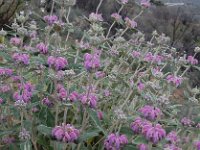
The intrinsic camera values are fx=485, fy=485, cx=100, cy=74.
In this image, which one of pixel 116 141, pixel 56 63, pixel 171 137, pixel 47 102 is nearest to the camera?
pixel 56 63

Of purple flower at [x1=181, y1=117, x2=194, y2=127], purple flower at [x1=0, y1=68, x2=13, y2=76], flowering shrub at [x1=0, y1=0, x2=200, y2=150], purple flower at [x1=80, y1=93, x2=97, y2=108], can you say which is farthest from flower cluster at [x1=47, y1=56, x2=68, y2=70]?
purple flower at [x1=181, y1=117, x2=194, y2=127]

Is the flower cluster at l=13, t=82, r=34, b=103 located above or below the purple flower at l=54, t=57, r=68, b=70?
below

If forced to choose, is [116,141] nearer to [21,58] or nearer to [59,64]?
[59,64]

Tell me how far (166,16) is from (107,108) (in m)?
7.13

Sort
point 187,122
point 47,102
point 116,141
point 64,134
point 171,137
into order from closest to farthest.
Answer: point 64,134 < point 116,141 < point 47,102 < point 171,137 < point 187,122

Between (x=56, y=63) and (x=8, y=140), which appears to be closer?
(x=56, y=63)

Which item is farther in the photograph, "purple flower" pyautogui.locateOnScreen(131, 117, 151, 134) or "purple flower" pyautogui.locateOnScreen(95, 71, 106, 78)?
"purple flower" pyautogui.locateOnScreen(95, 71, 106, 78)

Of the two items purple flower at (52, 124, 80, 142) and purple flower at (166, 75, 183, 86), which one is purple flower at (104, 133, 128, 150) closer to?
purple flower at (52, 124, 80, 142)

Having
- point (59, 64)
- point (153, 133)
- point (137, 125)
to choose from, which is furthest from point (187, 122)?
point (59, 64)

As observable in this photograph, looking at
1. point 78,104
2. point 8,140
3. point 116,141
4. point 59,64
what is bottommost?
point 8,140

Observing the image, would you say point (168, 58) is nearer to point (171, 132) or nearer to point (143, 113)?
point (171, 132)

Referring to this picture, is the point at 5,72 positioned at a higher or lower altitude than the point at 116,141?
higher

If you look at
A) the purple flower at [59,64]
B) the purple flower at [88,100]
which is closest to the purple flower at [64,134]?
the purple flower at [88,100]

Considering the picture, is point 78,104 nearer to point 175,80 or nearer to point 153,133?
point 153,133
